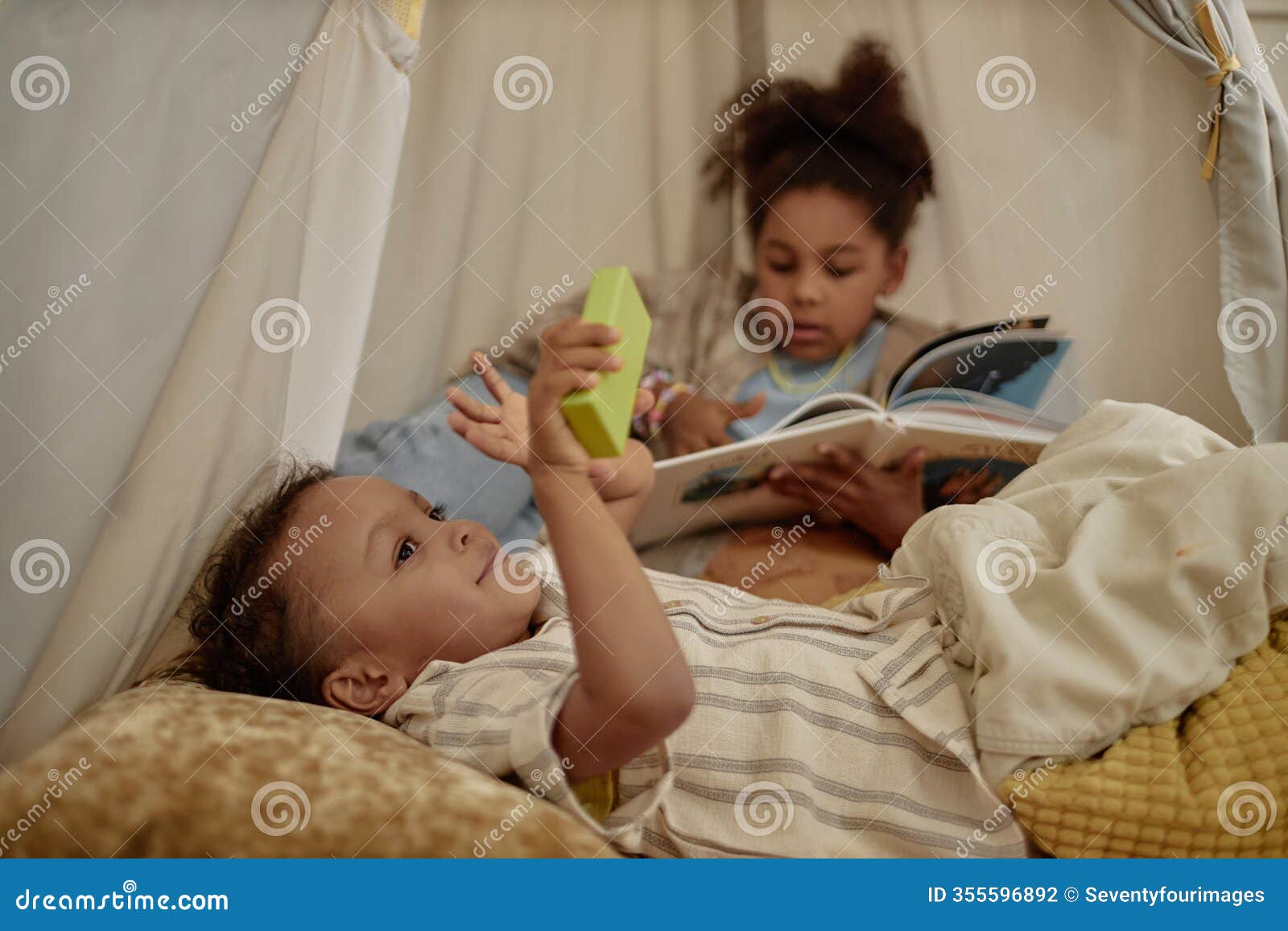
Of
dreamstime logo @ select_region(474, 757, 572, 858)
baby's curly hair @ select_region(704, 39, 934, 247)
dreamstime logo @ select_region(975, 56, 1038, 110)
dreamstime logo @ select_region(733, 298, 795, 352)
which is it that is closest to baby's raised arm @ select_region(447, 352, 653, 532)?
dreamstime logo @ select_region(474, 757, 572, 858)

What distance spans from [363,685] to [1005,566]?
600 mm

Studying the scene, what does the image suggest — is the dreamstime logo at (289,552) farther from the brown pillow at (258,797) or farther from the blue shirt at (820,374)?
the blue shirt at (820,374)

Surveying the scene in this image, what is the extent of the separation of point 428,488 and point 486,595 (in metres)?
0.43

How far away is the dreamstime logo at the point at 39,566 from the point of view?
89 cm

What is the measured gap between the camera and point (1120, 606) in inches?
32.3

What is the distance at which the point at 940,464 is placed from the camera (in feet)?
4.48

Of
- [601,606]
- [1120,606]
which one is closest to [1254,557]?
[1120,606]

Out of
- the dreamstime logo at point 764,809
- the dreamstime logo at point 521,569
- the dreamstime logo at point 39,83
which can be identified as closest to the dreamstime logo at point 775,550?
the dreamstime logo at point 521,569

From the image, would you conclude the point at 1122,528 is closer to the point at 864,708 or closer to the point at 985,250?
the point at 864,708

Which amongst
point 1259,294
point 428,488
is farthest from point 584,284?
point 1259,294

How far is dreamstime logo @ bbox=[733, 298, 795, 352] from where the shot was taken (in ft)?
5.15

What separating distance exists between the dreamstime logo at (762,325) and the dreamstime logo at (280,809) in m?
1.02

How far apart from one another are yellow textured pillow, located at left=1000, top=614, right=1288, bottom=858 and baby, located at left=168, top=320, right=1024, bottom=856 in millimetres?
50

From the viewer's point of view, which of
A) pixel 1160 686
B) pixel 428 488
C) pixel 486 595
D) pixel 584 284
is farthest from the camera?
pixel 584 284
